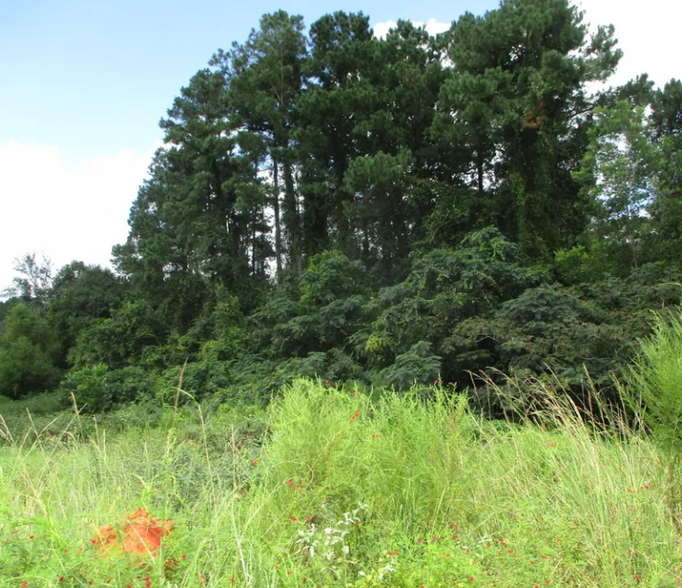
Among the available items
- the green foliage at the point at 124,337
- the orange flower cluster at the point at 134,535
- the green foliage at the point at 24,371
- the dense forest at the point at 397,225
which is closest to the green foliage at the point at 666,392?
the orange flower cluster at the point at 134,535

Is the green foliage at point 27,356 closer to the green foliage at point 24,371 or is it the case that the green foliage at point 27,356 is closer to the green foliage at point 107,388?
the green foliage at point 24,371

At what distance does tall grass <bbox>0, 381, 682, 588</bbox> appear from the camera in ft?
6.88

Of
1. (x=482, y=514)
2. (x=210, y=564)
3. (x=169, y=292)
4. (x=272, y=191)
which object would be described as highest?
(x=272, y=191)

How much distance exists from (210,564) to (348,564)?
0.72 metres

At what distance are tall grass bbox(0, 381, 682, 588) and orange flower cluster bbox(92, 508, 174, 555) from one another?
5 cm

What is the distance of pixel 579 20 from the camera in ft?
48.2

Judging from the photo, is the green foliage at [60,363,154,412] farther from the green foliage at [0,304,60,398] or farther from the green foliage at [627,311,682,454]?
the green foliage at [627,311,682,454]

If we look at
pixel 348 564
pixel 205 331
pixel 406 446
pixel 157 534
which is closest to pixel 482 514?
pixel 406 446

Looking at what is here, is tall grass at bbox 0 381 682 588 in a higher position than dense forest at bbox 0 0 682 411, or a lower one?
lower

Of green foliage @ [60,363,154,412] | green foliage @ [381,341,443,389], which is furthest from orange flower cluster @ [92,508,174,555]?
green foliage @ [60,363,154,412]

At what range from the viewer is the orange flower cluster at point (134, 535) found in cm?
197

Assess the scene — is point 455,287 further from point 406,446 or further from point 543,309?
point 406,446

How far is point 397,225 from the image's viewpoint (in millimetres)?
18250

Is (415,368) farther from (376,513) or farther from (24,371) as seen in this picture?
(24,371)
